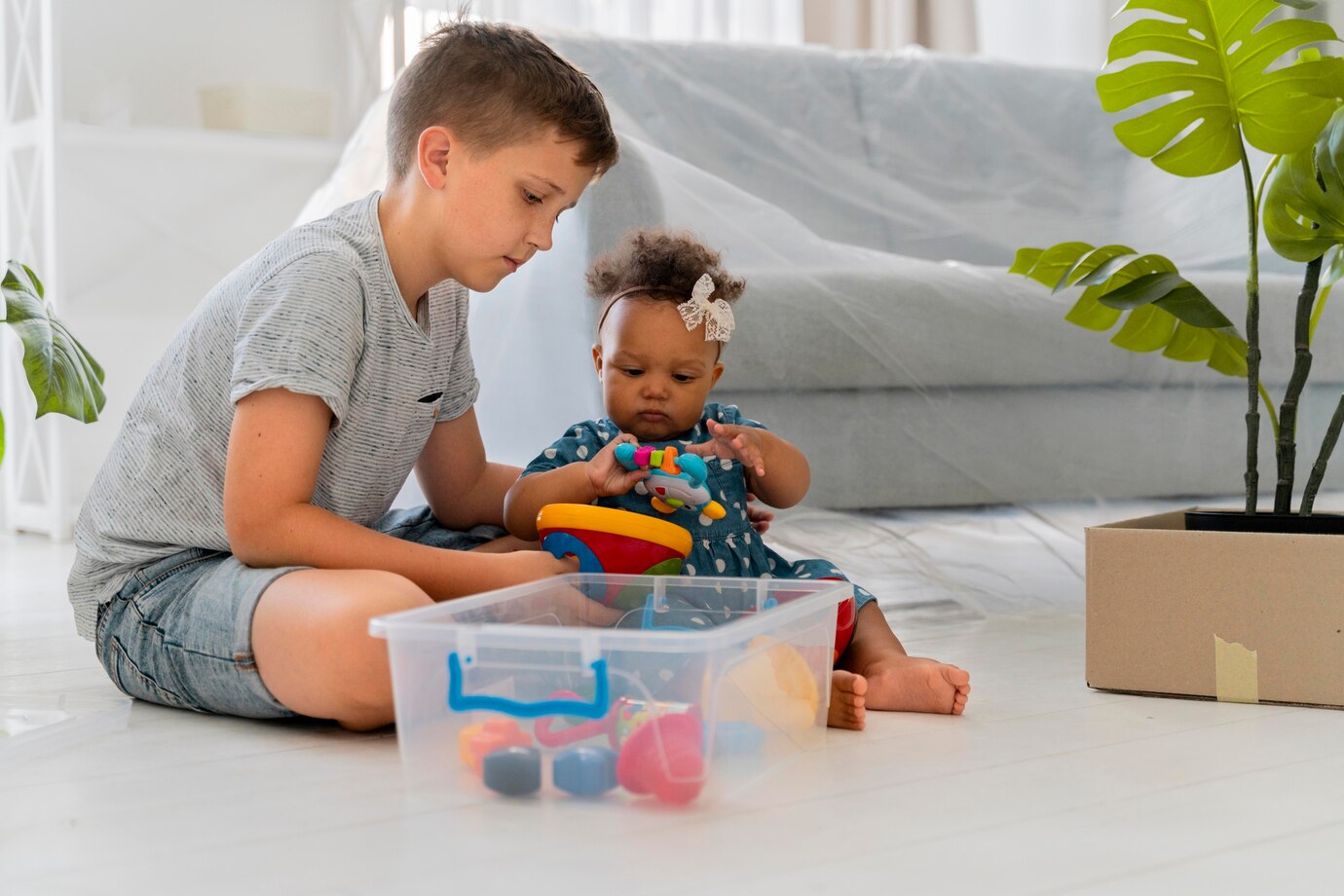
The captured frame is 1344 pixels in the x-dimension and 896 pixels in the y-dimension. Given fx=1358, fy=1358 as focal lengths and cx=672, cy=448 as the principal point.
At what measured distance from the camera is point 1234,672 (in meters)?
1.19

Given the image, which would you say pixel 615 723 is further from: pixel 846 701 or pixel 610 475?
pixel 610 475

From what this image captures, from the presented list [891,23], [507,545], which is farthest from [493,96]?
[891,23]

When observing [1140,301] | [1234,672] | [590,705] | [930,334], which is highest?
[1140,301]

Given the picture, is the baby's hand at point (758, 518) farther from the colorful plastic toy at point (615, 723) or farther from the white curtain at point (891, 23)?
the white curtain at point (891, 23)

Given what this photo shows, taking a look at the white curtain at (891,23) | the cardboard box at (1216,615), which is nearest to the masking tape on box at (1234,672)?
the cardboard box at (1216,615)

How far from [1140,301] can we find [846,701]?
46 centimetres

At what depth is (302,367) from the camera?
3.42ft

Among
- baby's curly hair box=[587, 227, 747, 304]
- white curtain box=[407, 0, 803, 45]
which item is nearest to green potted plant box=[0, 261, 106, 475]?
baby's curly hair box=[587, 227, 747, 304]

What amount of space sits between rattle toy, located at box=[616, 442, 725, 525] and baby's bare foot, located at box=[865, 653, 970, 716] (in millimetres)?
207

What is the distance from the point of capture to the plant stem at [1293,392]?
4.12 feet

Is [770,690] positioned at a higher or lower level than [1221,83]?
lower

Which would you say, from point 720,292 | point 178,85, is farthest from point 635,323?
Result: point 178,85

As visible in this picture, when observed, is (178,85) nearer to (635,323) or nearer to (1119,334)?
(635,323)

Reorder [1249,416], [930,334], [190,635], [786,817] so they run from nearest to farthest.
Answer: [786,817] → [190,635] → [1249,416] → [930,334]
